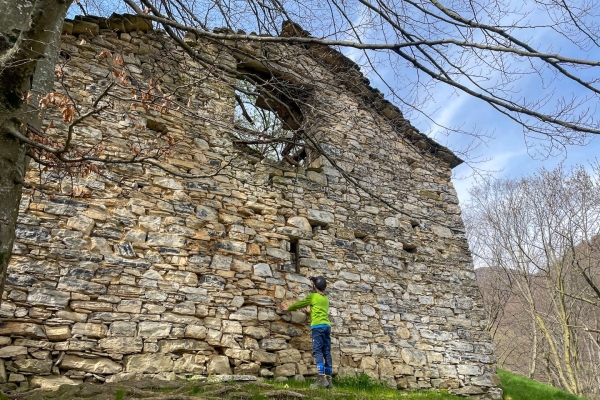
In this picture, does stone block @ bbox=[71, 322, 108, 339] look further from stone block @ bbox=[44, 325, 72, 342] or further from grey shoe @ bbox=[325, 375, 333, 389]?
grey shoe @ bbox=[325, 375, 333, 389]

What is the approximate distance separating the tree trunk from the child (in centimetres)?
314

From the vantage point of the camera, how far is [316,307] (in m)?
4.77

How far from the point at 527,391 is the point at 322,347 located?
14.9 ft

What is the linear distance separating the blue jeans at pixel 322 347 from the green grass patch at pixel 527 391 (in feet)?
10.6

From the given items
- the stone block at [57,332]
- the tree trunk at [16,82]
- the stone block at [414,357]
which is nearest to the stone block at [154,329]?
the stone block at [57,332]

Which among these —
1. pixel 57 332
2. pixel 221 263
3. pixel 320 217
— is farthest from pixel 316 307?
pixel 57 332

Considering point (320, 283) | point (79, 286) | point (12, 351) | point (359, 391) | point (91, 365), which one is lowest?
point (359, 391)

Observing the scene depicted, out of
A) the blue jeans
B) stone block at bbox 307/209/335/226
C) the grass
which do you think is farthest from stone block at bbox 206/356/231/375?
stone block at bbox 307/209/335/226

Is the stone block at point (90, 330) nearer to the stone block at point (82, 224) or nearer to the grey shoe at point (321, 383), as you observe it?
the stone block at point (82, 224)

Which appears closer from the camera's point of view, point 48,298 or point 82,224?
point 48,298

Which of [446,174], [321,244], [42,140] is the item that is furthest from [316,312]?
[446,174]

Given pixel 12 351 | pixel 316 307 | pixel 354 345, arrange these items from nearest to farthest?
1. pixel 12 351
2. pixel 316 307
3. pixel 354 345

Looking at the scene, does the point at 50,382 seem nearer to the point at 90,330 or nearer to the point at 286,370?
the point at 90,330

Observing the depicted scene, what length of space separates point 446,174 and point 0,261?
22.6ft
